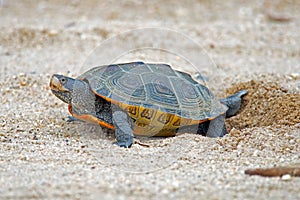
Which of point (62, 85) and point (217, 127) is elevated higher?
point (62, 85)

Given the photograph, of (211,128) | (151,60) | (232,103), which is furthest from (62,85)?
(151,60)

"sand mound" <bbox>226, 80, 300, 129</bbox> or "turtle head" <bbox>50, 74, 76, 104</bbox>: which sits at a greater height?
"turtle head" <bbox>50, 74, 76, 104</bbox>

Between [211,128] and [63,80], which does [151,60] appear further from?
[63,80]

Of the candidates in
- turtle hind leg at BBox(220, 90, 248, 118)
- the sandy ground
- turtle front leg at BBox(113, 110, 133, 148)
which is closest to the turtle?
turtle front leg at BBox(113, 110, 133, 148)

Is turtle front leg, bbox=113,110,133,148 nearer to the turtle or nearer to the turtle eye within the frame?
the turtle

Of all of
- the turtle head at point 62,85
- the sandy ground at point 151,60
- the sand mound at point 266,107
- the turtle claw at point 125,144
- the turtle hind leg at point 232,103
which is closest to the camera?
the sandy ground at point 151,60

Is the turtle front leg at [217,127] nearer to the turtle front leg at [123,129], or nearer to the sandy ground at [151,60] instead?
the sandy ground at [151,60]

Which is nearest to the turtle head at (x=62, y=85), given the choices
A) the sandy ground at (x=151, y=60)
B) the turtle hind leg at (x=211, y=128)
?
the sandy ground at (x=151, y=60)
